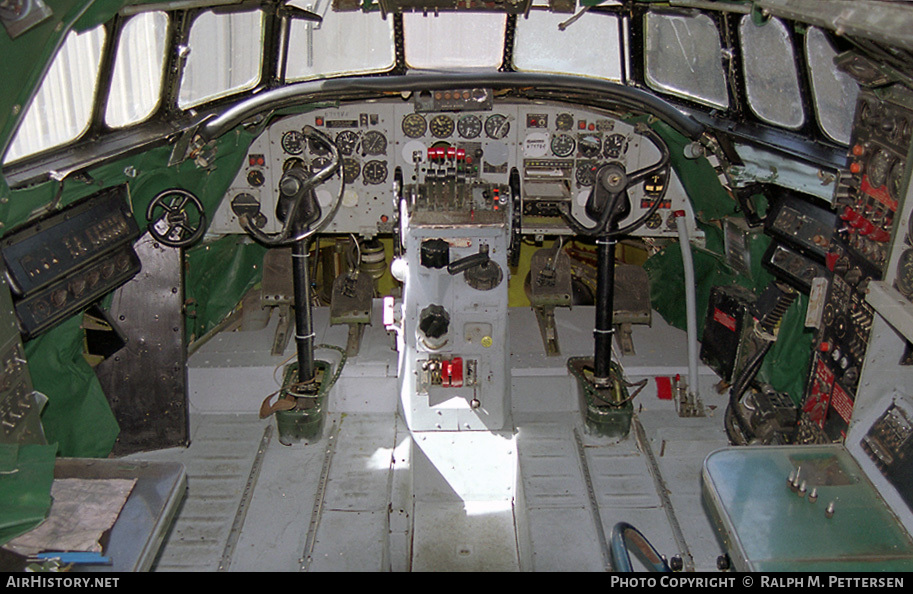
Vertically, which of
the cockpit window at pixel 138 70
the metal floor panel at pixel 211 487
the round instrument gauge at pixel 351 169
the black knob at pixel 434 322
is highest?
the cockpit window at pixel 138 70

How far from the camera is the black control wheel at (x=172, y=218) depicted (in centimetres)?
402

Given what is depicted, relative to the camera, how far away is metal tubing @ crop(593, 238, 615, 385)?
4.11m

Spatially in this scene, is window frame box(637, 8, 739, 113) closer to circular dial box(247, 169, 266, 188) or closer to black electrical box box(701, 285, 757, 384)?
black electrical box box(701, 285, 757, 384)

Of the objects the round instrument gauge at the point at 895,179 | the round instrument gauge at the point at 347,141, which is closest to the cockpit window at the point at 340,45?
the round instrument gauge at the point at 347,141

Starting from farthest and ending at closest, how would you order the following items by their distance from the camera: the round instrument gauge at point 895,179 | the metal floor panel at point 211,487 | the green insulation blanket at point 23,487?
the metal floor panel at point 211,487
the round instrument gauge at point 895,179
the green insulation blanket at point 23,487

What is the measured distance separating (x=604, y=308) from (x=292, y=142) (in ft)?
7.33

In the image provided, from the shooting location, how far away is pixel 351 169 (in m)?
5.05

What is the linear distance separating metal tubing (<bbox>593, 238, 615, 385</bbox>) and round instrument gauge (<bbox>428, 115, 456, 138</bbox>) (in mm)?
1360

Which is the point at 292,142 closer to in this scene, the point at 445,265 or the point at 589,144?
the point at 445,265

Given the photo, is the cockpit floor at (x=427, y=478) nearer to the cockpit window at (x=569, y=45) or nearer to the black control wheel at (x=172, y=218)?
the black control wheel at (x=172, y=218)

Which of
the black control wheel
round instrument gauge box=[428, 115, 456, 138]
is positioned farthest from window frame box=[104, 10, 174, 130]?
round instrument gauge box=[428, 115, 456, 138]

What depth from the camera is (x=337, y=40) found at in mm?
4355

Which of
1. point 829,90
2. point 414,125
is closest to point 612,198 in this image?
point 829,90

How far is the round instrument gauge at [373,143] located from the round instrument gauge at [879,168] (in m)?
2.95
